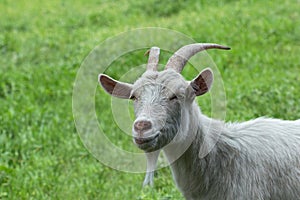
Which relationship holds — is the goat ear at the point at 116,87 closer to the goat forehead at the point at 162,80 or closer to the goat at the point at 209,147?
the goat at the point at 209,147

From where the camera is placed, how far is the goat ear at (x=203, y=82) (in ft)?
13.6

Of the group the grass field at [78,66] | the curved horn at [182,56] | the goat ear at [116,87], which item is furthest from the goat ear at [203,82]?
the grass field at [78,66]

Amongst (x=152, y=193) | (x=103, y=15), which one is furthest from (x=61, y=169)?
(x=103, y=15)

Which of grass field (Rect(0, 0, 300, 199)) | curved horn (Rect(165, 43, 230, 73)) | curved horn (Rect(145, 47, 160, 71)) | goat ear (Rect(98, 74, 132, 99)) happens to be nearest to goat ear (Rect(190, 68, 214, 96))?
curved horn (Rect(165, 43, 230, 73))

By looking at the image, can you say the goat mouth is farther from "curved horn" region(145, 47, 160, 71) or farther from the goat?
"curved horn" region(145, 47, 160, 71)

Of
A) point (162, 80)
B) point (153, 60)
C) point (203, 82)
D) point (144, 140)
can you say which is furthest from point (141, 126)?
point (153, 60)

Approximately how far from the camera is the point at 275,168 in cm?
440

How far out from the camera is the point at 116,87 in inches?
171

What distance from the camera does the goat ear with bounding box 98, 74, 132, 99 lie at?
4.30 metres

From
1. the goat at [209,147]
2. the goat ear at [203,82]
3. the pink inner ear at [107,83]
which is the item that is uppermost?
the goat ear at [203,82]

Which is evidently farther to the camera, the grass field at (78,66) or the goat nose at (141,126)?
the grass field at (78,66)

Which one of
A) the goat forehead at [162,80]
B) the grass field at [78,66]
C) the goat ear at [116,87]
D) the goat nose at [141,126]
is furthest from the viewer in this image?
the grass field at [78,66]

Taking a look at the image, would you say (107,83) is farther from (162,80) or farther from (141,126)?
(141,126)

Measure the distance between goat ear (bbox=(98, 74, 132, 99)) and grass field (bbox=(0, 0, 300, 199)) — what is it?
63.9 inches
